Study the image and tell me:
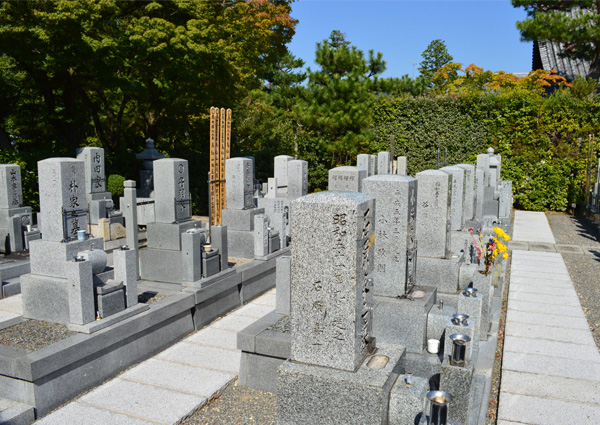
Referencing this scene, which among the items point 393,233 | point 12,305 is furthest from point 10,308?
point 393,233

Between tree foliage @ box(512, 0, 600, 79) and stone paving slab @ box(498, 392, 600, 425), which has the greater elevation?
tree foliage @ box(512, 0, 600, 79)

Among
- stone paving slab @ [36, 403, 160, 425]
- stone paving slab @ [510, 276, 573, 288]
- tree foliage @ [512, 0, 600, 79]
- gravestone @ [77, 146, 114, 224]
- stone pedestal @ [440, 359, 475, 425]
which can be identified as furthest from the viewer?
tree foliage @ [512, 0, 600, 79]

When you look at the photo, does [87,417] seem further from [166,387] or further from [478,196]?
[478,196]

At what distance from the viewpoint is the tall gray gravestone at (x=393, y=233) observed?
5754 millimetres

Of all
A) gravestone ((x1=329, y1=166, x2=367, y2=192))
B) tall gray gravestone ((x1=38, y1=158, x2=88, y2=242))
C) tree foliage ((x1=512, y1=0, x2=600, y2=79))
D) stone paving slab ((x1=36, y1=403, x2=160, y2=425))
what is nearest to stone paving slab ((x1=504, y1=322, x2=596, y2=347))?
gravestone ((x1=329, y1=166, x2=367, y2=192))

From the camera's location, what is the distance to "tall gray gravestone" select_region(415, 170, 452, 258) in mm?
6922

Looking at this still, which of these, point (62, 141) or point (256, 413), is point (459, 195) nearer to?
point (256, 413)

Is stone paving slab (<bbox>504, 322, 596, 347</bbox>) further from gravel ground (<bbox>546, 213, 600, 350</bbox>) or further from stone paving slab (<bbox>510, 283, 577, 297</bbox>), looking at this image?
stone paving slab (<bbox>510, 283, 577, 297</bbox>)

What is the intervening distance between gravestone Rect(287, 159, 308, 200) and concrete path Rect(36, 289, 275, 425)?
707 centimetres

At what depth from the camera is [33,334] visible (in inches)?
226

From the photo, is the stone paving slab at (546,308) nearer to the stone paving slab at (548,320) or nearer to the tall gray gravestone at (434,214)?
the stone paving slab at (548,320)

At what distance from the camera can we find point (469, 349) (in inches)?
184

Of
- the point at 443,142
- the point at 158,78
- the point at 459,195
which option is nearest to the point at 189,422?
the point at 459,195

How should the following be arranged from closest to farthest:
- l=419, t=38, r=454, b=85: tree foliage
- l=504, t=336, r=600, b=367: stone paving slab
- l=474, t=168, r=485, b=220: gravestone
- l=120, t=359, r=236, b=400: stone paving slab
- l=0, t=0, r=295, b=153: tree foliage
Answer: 1. l=120, t=359, r=236, b=400: stone paving slab
2. l=504, t=336, r=600, b=367: stone paving slab
3. l=474, t=168, r=485, b=220: gravestone
4. l=0, t=0, r=295, b=153: tree foliage
5. l=419, t=38, r=454, b=85: tree foliage
